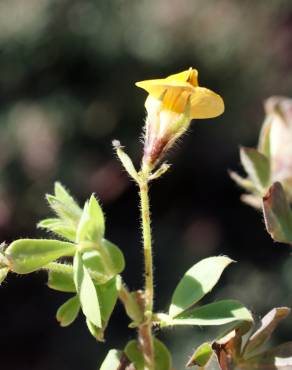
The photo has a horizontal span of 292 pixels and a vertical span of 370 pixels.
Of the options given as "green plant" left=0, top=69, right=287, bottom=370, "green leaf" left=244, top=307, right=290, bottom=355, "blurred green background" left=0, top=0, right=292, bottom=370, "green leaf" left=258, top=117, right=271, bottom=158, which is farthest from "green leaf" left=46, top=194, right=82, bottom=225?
"blurred green background" left=0, top=0, right=292, bottom=370

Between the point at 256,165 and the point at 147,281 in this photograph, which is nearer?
the point at 147,281

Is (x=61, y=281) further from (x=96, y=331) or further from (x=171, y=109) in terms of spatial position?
(x=171, y=109)

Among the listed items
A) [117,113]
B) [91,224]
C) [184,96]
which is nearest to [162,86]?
[184,96]

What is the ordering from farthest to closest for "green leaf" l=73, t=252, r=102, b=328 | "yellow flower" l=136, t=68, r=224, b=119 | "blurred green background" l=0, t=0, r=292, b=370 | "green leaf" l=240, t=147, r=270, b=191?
"blurred green background" l=0, t=0, r=292, b=370
"green leaf" l=240, t=147, r=270, b=191
"yellow flower" l=136, t=68, r=224, b=119
"green leaf" l=73, t=252, r=102, b=328

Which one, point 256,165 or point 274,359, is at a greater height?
point 256,165

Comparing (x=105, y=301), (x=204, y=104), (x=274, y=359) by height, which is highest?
(x=204, y=104)

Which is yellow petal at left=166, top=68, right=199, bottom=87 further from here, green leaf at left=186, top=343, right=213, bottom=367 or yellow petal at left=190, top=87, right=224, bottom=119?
green leaf at left=186, top=343, right=213, bottom=367

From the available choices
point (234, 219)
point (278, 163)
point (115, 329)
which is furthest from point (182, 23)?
point (278, 163)

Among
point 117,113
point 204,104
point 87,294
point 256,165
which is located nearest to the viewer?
point 87,294
